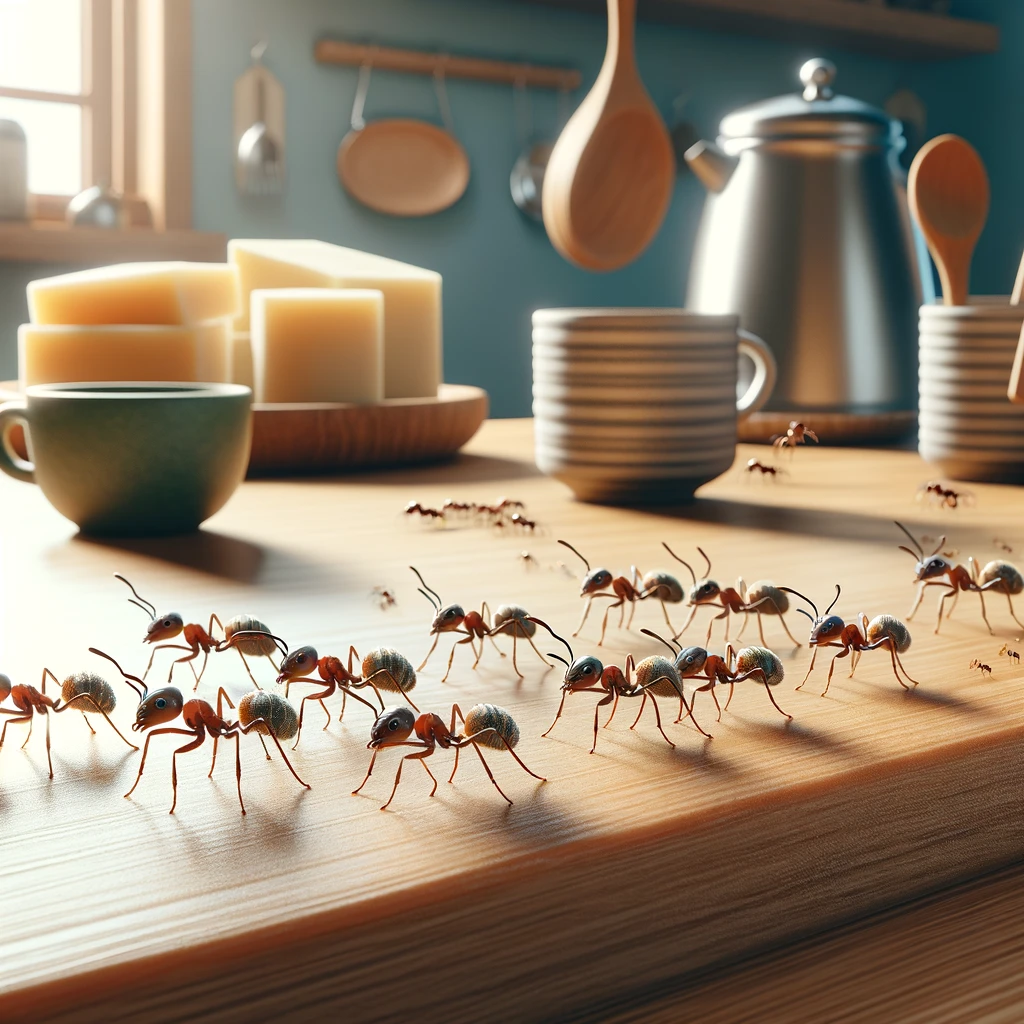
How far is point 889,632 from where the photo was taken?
46cm

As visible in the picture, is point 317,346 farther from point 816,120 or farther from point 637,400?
point 816,120

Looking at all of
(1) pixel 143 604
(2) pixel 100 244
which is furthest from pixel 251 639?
(2) pixel 100 244

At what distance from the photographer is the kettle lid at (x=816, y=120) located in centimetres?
121

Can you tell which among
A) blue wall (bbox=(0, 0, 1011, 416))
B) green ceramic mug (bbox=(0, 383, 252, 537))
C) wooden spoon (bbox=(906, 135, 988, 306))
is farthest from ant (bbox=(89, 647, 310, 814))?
blue wall (bbox=(0, 0, 1011, 416))

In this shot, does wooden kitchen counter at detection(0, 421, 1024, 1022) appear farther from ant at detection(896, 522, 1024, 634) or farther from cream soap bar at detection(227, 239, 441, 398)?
cream soap bar at detection(227, 239, 441, 398)

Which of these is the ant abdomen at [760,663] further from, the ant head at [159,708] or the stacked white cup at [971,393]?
the stacked white cup at [971,393]

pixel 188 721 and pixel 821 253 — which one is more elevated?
pixel 821 253

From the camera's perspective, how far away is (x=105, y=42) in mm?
2850

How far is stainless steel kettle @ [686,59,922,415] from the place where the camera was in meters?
1.21

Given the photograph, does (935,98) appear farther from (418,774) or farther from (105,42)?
(418,774)

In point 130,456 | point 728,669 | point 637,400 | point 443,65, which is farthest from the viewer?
point 443,65

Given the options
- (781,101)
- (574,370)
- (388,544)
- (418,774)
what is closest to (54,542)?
(388,544)

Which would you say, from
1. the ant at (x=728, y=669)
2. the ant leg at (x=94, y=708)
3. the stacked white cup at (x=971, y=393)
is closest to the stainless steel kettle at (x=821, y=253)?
the stacked white cup at (x=971, y=393)

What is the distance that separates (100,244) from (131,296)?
5.47 ft
